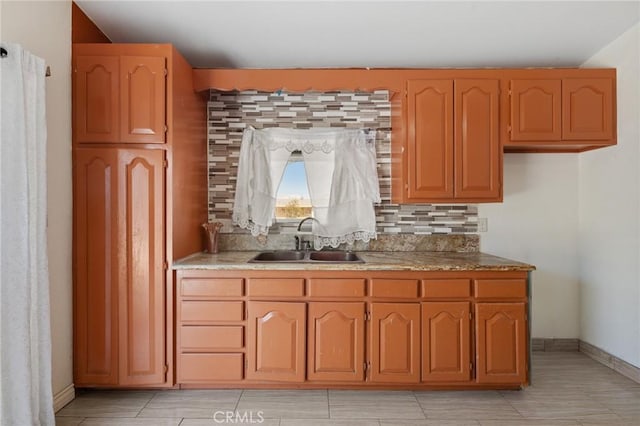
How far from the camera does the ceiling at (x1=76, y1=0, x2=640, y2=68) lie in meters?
2.27

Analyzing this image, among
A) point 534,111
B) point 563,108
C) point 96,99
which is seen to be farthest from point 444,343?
point 96,99

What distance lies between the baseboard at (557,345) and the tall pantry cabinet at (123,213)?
2.84 metres

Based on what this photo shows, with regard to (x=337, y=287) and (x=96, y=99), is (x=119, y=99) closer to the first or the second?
(x=96, y=99)

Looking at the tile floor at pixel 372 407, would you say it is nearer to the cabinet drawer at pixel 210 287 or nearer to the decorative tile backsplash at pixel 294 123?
the cabinet drawer at pixel 210 287

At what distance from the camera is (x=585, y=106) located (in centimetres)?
270

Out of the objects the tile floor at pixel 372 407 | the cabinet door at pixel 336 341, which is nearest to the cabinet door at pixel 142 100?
the cabinet door at pixel 336 341

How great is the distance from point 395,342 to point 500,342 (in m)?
0.66

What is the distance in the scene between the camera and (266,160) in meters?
3.07

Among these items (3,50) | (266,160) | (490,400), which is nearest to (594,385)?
(490,400)

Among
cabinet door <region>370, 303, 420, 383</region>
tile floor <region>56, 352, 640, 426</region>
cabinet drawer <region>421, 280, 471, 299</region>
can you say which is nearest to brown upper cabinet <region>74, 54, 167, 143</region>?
tile floor <region>56, 352, 640, 426</region>

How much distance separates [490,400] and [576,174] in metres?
1.99

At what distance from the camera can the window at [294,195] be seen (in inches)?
123

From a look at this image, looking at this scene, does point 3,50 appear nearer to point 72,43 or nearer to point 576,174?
point 72,43

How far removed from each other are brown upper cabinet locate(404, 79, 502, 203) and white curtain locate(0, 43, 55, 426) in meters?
2.21
